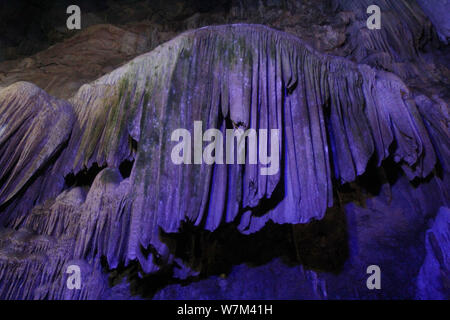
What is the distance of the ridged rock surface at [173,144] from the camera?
2.27 meters

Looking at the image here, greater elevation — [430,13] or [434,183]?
[430,13]

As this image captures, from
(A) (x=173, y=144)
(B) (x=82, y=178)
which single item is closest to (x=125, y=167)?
(B) (x=82, y=178)

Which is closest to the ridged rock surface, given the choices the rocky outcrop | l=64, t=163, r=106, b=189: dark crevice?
l=64, t=163, r=106, b=189: dark crevice

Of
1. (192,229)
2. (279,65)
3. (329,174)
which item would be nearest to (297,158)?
(329,174)

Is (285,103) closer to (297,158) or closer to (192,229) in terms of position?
(297,158)

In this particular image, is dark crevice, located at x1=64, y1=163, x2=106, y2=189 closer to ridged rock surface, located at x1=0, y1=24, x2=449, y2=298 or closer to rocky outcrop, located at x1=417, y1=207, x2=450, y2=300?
ridged rock surface, located at x1=0, y1=24, x2=449, y2=298

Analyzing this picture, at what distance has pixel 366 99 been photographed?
2.85 metres

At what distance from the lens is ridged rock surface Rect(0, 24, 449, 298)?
227 centimetres

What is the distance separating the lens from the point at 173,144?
225cm

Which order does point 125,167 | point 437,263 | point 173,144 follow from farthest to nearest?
point 125,167 < point 437,263 < point 173,144

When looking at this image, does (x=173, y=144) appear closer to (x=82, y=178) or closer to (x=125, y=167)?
(x=125, y=167)

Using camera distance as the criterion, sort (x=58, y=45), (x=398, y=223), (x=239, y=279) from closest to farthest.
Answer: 1. (x=239, y=279)
2. (x=398, y=223)
3. (x=58, y=45)

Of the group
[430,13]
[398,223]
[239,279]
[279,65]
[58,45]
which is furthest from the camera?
[58,45]

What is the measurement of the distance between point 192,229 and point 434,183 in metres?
2.47
